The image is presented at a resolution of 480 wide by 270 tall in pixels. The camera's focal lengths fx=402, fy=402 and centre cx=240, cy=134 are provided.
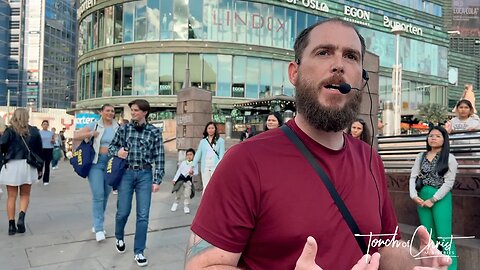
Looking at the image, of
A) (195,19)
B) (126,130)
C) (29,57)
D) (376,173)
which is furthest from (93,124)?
(29,57)

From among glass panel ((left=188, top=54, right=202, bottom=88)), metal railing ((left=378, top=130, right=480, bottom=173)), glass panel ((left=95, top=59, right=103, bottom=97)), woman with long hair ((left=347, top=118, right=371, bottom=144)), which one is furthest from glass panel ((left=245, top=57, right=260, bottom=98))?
woman with long hair ((left=347, top=118, right=371, bottom=144))

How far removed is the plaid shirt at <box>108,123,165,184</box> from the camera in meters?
5.08

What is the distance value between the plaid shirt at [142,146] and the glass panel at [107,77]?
1197 inches

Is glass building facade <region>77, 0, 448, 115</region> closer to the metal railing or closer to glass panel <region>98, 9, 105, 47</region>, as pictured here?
glass panel <region>98, 9, 105, 47</region>

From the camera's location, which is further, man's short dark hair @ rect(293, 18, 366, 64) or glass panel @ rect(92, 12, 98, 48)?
glass panel @ rect(92, 12, 98, 48)

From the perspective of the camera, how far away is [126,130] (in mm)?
5215

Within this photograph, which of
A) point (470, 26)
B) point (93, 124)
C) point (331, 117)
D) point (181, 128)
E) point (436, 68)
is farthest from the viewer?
point (470, 26)

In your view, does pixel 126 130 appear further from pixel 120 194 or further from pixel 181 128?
pixel 181 128

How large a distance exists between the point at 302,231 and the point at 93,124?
→ 5.38 metres

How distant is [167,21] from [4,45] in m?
59.2

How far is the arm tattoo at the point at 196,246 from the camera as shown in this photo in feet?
4.38

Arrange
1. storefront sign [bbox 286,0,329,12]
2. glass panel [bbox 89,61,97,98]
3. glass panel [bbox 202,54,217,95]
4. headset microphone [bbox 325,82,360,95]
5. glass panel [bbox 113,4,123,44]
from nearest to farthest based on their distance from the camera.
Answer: headset microphone [bbox 325,82,360,95] → glass panel [bbox 202,54,217,95] → glass panel [bbox 113,4,123,44] → storefront sign [bbox 286,0,329,12] → glass panel [bbox 89,61,97,98]

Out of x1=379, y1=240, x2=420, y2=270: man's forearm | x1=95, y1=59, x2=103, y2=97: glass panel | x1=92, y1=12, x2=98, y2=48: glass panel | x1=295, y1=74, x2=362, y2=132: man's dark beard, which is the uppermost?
x1=92, y1=12, x2=98, y2=48: glass panel

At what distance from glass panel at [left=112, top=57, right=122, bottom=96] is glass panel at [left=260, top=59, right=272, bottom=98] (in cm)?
1173
